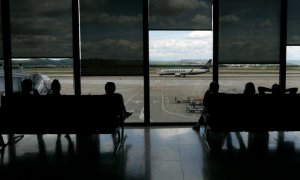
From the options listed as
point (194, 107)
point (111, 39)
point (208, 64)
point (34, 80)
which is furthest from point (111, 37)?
point (194, 107)

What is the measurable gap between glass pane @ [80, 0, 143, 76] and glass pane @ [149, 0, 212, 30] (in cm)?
29

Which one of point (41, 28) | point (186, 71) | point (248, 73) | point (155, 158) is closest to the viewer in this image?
point (155, 158)

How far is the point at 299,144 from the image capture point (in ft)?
16.8

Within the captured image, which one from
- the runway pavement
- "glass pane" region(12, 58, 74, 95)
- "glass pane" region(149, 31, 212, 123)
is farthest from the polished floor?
"glass pane" region(12, 58, 74, 95)

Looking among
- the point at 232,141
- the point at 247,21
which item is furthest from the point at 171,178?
the point at 247,21

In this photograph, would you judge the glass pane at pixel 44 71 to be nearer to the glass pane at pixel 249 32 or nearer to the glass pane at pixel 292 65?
the glass pane at pixel 249 32

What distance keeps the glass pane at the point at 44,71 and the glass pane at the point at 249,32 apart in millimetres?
3030

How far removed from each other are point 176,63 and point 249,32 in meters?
1.54

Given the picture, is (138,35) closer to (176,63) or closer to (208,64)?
(176,63)

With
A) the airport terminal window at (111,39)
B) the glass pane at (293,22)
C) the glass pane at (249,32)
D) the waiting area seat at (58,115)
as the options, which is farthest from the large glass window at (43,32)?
the glass pane at (293,22)

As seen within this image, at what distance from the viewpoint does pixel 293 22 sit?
6.65m

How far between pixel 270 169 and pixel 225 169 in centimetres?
51

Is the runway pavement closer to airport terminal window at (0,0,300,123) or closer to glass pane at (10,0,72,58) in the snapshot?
airport terminal window at (0,0,300,123)

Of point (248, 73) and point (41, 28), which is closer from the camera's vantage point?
Result: point (41, 28)
